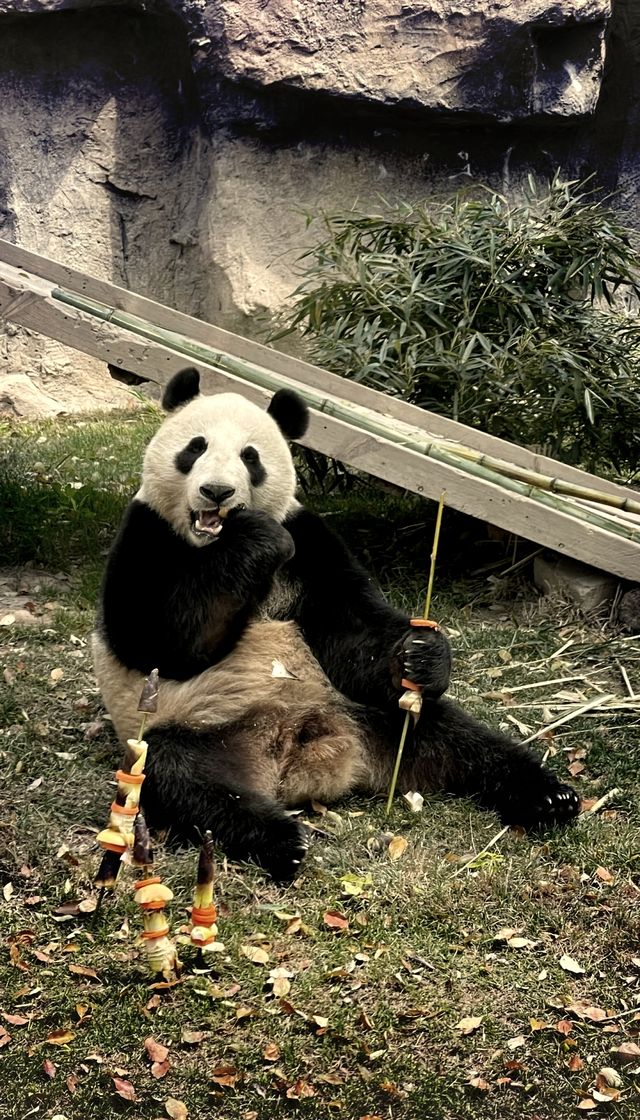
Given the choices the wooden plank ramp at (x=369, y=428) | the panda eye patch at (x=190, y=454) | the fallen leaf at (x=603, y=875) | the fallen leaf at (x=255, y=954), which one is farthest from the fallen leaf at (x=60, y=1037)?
the wooden plank ramp at (x=369, y=428)

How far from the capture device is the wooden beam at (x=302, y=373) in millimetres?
5316

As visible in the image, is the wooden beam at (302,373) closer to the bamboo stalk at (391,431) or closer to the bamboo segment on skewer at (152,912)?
the bamboo stalk at (391,431)

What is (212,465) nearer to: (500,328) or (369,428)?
(369,428)

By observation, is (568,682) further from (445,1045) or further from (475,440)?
(445,1045)

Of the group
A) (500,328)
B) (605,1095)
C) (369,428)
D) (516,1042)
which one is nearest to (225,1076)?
(516,1042)

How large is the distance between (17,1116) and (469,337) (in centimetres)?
428

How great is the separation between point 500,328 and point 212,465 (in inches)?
118

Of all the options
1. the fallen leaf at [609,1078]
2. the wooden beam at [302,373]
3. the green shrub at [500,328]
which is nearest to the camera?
the fallen leaf at [609,1078]

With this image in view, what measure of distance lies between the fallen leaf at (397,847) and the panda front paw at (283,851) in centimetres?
28

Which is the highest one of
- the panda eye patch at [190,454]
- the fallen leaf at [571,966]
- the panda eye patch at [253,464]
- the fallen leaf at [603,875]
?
the panda eye patch at [190,454]

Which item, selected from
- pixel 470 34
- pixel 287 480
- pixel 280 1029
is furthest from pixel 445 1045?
pixel 470 34

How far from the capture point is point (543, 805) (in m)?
3.46

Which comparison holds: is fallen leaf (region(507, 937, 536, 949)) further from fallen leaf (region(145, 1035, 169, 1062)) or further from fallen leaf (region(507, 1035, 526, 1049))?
fallen leaf (region(145, 1035, 169, 1062))

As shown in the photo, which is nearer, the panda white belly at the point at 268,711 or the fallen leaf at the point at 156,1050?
the fallen leaf at the point at 156,1050
